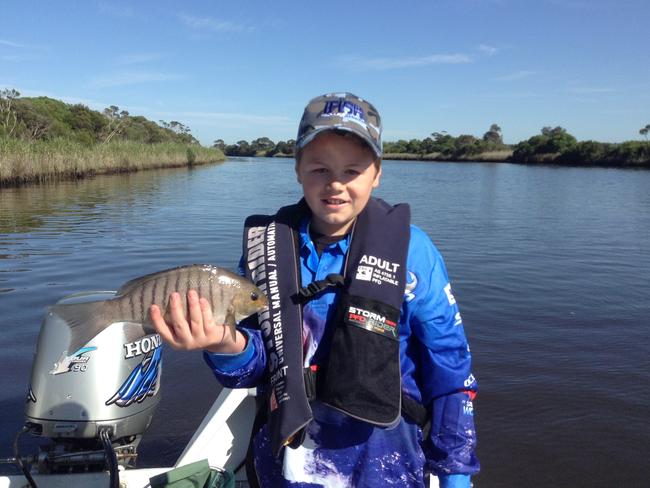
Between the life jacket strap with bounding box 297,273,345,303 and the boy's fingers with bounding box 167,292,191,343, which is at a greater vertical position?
the life jacket strap with bounding box 297,273,345,303

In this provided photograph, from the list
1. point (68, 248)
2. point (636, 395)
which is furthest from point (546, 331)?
point (68, 248)

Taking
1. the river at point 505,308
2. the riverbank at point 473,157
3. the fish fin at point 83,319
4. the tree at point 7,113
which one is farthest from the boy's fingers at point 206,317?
the riverbank at point 473,157

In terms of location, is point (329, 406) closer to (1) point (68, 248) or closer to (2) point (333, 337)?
(2) point (333, 337)

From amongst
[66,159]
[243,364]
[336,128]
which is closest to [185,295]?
[243,364]

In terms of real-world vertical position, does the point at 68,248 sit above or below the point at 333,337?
below

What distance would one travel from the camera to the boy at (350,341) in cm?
216

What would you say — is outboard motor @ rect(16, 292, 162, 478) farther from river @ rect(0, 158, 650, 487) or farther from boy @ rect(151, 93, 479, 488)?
river @ rect(0, 158, 650, 487)

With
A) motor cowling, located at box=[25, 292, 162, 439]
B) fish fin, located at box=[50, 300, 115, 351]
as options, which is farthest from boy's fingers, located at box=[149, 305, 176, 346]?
motor cowling, located at box=[25, 292, 162, 439]

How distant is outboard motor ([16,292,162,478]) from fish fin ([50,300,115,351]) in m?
0.83

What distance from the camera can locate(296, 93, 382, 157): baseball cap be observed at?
2.20 m

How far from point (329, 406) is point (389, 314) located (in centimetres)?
47

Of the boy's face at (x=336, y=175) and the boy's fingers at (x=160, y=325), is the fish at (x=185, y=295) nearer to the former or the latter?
the boy's fingers at (x=160, y=325)

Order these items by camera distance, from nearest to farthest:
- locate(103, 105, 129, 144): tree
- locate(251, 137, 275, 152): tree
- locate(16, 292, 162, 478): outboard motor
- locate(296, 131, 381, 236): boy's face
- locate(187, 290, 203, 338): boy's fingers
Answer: locate(187, 290, 203, 338): boy's fingers
locate(296, 131, 381, 236): boy's face
locate(16, 292, 162, 478): outboard motor
locate(103, 105, 129, 144): tree
locate(251, 137, 275, 152): tree

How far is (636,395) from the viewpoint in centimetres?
641
